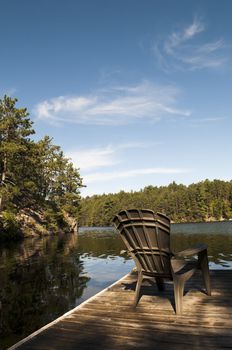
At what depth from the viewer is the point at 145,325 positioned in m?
4.91

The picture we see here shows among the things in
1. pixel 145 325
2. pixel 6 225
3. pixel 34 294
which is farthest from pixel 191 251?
pixel 6 225

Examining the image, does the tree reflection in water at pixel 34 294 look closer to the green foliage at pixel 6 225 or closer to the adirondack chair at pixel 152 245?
the adirondack chair at pixel 152 245

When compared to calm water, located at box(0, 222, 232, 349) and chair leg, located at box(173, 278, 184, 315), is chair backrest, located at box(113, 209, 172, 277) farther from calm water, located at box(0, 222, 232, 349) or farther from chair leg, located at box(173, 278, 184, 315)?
calm water, located at box(0, 222, 232, 349)

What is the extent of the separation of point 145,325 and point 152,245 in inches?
50.6

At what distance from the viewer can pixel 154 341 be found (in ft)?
14.1

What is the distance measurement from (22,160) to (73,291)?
32.6m

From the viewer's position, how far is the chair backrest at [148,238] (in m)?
5.53

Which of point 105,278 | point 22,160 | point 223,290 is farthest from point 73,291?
point 22,160

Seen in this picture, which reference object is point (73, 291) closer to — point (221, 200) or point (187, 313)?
point (187, 313)

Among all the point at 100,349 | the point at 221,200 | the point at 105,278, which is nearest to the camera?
the point at 100,349

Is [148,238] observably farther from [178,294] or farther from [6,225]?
[6,225]

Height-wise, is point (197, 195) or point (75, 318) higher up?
point (197, 195)

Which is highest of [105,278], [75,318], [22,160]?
[22,160]

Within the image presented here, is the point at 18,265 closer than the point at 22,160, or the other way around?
the point at 18,265
